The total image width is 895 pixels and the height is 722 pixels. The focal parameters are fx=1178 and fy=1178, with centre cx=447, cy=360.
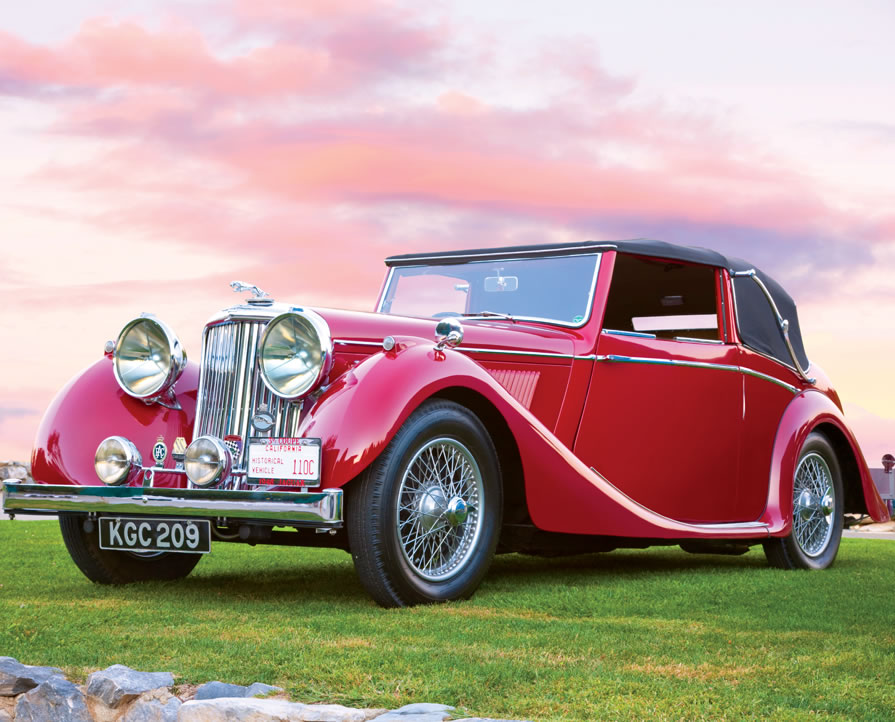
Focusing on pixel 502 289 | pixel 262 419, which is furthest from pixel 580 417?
pixel 262 419

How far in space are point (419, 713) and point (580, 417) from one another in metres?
3.76

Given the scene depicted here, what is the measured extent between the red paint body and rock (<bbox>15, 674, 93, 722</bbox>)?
1.61 m

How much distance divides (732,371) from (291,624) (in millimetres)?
4119

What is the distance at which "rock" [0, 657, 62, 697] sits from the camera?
4.22 metres

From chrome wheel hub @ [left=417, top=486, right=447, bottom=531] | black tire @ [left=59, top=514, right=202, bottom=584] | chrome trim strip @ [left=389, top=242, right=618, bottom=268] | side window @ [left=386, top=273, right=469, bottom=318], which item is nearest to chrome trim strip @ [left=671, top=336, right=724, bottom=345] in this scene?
chrome trim strip @ [left=389, top=242, right=618, bottom=268]

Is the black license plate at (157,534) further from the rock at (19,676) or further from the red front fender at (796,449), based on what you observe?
the red front fender at (796,449)

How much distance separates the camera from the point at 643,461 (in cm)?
737

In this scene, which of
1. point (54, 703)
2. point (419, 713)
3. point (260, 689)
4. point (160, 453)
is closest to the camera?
point (419, 713)

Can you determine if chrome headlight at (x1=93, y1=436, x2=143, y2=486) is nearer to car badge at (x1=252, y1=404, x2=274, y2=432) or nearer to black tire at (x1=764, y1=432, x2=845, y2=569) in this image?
car badge at (x1=252, y1=404, x2=274, y2=432)

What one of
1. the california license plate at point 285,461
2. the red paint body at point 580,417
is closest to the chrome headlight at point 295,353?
the red paint body at point 580,417

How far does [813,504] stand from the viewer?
28.8 feet

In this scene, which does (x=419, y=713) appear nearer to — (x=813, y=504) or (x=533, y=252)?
(x=533, y=252)

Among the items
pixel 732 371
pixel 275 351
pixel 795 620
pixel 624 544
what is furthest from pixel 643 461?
pixel 275 351

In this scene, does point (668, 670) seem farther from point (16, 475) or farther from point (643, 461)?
point (16, 475)
